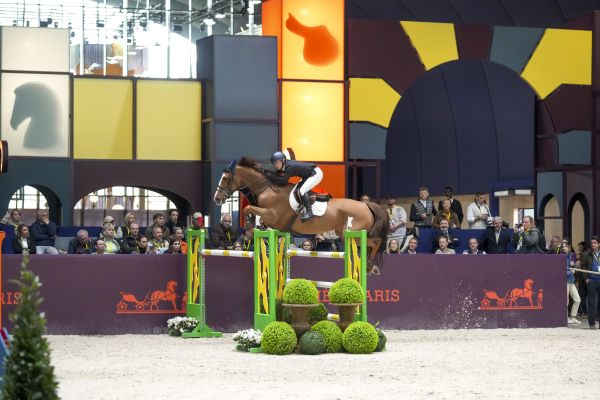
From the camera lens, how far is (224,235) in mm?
17781

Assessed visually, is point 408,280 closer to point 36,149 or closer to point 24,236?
point 24,236

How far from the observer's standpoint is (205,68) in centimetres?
2220

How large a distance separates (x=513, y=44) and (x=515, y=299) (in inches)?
276

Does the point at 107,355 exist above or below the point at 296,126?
below

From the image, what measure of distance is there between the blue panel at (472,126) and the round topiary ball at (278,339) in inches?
644

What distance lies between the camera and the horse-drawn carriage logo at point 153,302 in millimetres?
16500

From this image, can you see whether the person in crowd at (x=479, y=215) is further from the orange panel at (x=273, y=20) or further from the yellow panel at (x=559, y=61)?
the orange panel at (x=273, y=20)

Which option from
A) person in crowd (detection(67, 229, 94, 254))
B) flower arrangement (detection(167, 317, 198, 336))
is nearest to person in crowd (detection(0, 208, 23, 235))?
person in crowd (detection(67, 229, 94, 254))

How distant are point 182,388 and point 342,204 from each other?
6304mm

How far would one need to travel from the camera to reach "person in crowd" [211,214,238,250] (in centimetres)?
1767

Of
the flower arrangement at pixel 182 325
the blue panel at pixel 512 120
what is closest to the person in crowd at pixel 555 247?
the flower arrangement at pixel 182 325

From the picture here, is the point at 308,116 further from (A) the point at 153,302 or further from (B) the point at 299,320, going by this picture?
(B) the point at 299,320

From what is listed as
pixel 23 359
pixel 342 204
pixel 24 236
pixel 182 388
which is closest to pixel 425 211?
pixel 342 204

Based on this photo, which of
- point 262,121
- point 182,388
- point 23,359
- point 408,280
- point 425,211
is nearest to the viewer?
point 23,359
